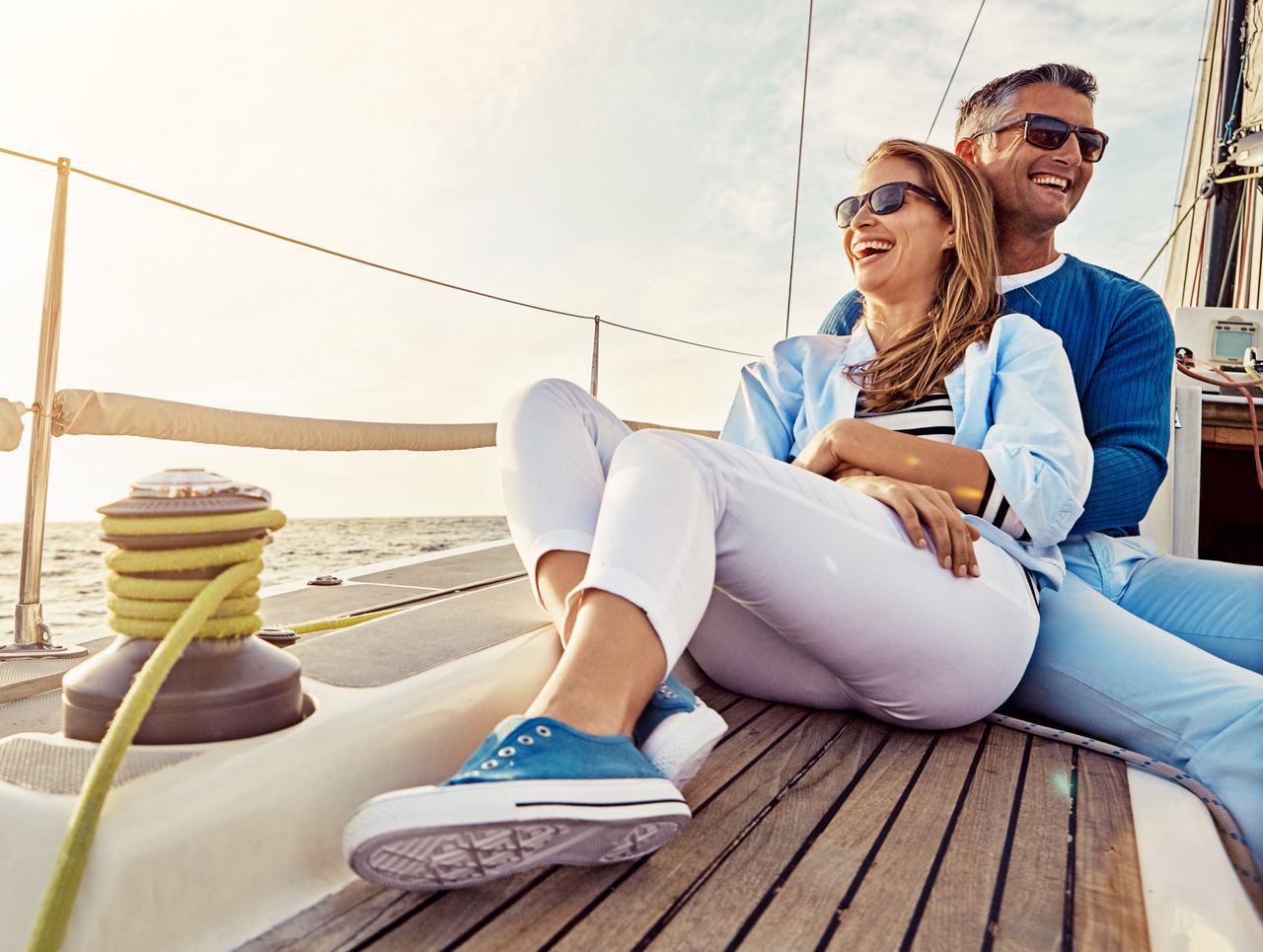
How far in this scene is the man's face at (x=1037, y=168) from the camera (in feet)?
5.72

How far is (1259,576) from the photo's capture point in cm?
131

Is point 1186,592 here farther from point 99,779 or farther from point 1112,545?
point 99,779

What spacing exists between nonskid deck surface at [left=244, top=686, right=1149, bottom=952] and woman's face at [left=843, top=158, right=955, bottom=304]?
82 cm

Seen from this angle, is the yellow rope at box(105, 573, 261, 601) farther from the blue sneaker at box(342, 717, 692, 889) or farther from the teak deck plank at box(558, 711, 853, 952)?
the teak deck plank at box(558, 711, 853, 952)

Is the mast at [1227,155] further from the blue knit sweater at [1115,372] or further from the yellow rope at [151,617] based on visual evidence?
the yellow rope at [151,617]

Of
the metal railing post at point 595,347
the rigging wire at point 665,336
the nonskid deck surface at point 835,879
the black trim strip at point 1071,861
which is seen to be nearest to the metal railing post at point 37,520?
the nonskid deck surface at point 835,879

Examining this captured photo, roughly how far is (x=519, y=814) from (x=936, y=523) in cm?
61

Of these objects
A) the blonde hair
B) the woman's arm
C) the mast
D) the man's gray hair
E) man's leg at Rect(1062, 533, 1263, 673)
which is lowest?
man's leg at Rect(1062, 533, 1263, 673)

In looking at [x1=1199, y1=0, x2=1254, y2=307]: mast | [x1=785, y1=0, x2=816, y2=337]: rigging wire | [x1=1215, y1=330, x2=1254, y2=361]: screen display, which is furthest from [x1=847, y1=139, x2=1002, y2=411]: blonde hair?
[x1=1199, y1=0, x2=1254, y2=307]: mast

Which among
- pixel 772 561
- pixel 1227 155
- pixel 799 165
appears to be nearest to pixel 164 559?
pixel 772 561

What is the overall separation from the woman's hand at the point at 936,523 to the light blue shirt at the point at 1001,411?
0.16 m

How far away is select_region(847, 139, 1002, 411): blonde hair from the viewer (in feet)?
4.61

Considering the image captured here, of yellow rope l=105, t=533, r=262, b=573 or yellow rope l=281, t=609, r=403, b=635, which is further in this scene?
yellow rope l=281, t=609, r=403, b=635

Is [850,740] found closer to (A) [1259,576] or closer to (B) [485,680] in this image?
(B) [485,680]
